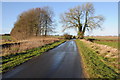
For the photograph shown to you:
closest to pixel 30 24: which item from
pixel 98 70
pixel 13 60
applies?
pixel 13 60

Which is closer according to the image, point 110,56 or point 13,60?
point 13,60

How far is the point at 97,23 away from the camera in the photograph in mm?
34062

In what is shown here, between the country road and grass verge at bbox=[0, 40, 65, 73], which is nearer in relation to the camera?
the country road

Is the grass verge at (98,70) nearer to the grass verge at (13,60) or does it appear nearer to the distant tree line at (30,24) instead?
the grass verge at (13,60)

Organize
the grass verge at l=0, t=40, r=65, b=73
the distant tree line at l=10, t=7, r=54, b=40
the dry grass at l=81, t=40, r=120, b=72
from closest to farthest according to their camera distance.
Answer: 1. the grass verge at l=0, t=40, r=65, b=73
2. the dry grass at l=81, t=40, r=120, b=72
3. the distant tree line at l=10, t=7, r=54, b=40

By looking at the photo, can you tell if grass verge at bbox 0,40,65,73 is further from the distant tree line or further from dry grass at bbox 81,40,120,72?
the distant tree line

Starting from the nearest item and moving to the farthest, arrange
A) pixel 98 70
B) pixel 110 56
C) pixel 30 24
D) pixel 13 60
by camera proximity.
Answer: pixel 98 70, pixel 13 60, pixel 110 56, pixel 30 24

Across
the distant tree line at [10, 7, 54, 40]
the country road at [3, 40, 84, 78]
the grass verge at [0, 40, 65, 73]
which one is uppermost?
the distant tree line at [10, 7, 54, 40]

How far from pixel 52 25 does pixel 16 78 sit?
34270 mm

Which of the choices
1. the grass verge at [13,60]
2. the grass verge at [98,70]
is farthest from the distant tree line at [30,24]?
the grass verge at [98,70]

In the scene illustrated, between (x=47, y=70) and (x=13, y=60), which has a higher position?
(x=13, y=60)

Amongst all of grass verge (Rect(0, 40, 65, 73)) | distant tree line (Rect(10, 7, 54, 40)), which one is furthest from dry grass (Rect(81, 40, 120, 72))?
distant tree line (Rect(10, 7, 54, 40))

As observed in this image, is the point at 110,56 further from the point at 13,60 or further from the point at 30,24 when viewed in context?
the point at 30,24

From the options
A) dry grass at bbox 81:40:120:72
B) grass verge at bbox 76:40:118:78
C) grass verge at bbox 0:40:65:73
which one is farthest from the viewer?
dry grass at bbox 81:40:120:72
